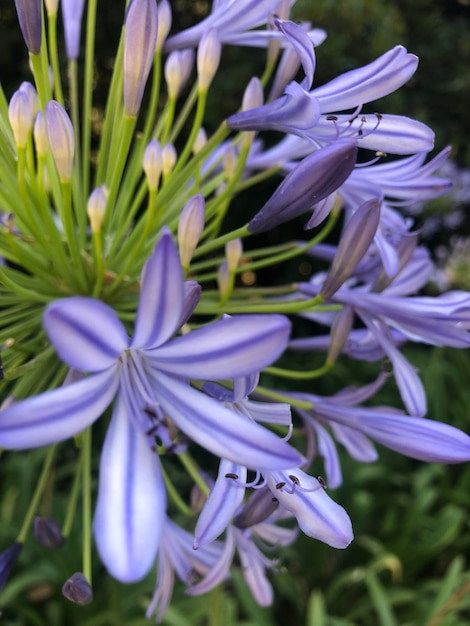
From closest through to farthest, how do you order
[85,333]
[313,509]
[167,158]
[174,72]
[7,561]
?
[85,333], [313,509], [7,561], [167,158], [174,72]

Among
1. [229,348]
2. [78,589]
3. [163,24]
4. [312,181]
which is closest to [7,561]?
[78,589]

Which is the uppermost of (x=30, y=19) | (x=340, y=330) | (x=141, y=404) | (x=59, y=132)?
(x=30, y=19)

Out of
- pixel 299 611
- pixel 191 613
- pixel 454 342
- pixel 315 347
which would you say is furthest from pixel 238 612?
pixel 454 342

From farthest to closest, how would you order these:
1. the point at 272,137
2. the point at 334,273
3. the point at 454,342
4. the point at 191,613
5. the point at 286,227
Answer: the point at 286,227 < the point at 272,137 < the point at 191,613 < the point at 454,342 < the point at 334,273

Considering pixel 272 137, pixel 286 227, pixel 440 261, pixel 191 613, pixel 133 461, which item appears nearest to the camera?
pixel 133 461

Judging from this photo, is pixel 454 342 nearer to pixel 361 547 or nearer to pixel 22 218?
pixel 22 218

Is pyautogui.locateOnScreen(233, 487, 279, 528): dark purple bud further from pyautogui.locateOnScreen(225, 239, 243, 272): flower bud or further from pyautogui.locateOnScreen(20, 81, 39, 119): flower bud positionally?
pyautogui.locateOnScreen(20, 81, 39, 119): flower bud

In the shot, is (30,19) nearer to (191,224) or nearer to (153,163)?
(153,163)
